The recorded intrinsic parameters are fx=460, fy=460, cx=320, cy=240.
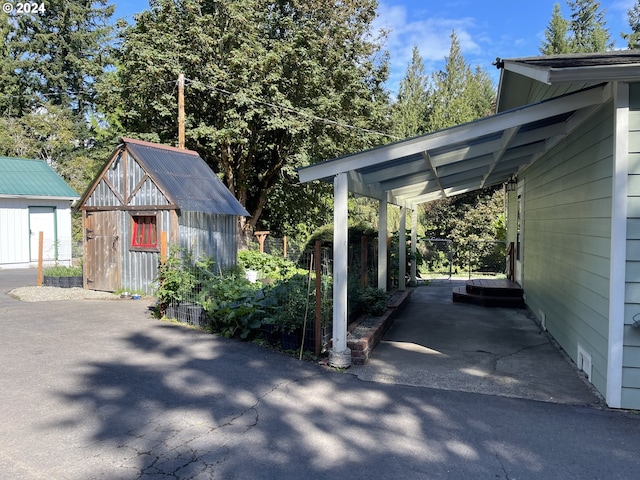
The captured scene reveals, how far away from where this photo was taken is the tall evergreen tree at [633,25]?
31.5 m

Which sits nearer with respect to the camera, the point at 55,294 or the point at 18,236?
the point at 55,294

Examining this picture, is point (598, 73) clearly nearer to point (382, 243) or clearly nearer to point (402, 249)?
point (382, 243)

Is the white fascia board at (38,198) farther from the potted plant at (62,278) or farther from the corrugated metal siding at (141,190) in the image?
the corrugated metal siding at (141,190)

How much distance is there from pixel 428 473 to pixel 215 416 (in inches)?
73.2

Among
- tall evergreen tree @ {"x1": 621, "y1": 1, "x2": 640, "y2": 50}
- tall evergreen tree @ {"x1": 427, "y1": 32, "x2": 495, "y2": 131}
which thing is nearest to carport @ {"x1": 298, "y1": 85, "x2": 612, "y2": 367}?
tall evergreen tree @ {"x1": 427, "y1": 32, "x2": 495, "y2": 131}

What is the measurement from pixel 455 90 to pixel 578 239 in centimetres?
2778

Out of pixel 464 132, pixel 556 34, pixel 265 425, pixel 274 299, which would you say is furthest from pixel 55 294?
pixel 556 34

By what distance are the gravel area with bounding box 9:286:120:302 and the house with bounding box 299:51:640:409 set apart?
6.71 meters

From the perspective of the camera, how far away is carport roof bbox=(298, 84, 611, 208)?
466 cm

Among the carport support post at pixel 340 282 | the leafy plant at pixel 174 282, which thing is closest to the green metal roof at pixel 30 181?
the leafy plant at pixel 174 282

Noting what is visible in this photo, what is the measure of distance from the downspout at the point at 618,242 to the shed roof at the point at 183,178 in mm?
8188

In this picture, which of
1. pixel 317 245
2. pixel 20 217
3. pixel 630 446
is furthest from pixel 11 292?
pixel 630 446

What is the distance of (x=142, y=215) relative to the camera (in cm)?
1056

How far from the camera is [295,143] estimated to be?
1762 centimetres
